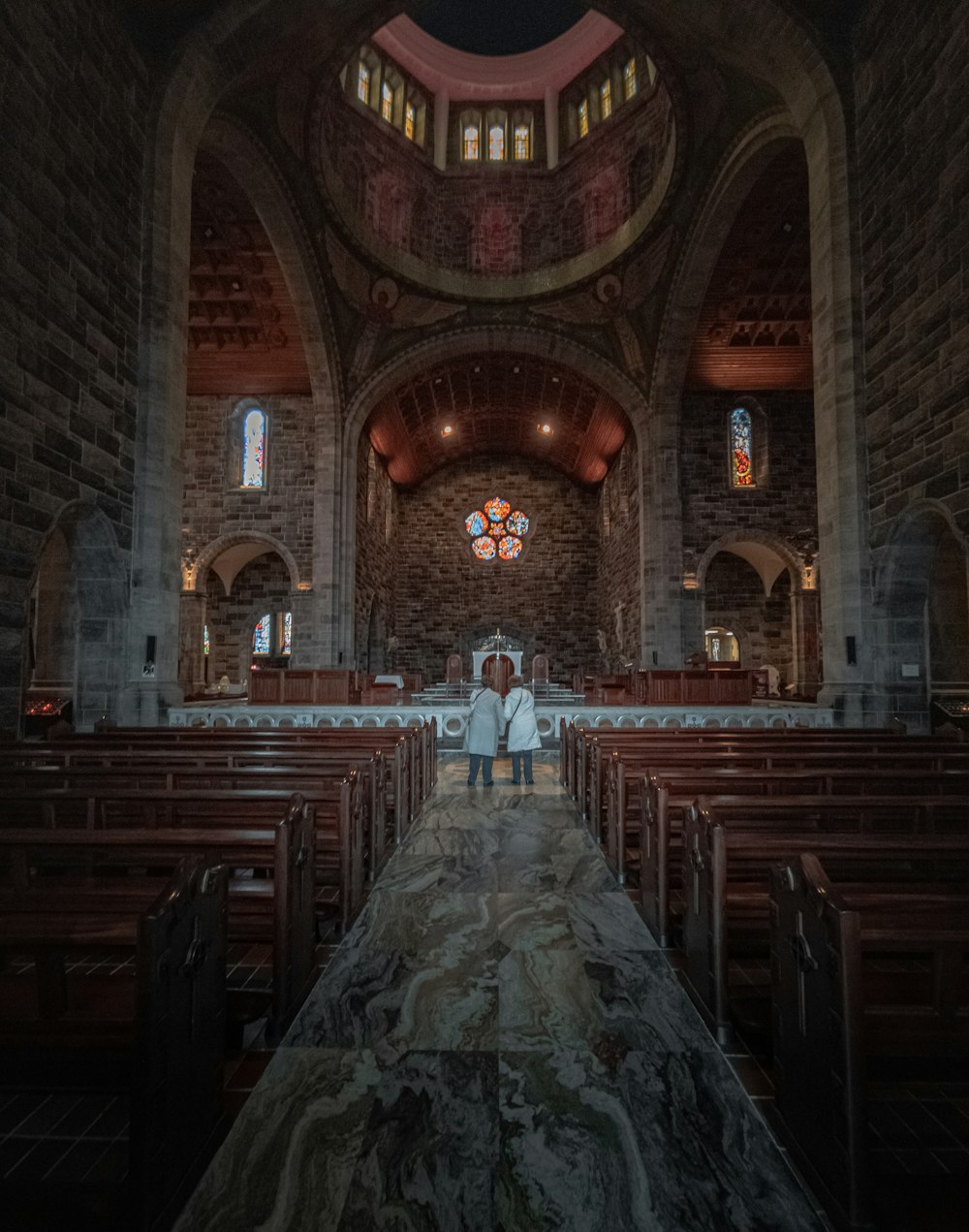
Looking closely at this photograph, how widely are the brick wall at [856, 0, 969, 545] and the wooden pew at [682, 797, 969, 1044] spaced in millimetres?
4902

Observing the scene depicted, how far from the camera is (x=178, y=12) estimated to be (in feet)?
28.8

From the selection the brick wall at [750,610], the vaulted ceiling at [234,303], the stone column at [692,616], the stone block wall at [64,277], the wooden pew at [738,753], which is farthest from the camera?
the brick wall at [750,610]

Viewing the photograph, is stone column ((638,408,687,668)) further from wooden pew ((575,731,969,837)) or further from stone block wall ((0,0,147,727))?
stone block wall ((0,0,147,727))

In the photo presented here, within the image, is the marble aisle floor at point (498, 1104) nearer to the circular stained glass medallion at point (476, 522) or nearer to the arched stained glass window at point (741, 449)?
the arched stained glass window at point (741, 449)

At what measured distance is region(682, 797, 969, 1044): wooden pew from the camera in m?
2.63

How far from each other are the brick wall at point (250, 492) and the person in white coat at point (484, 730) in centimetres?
1077

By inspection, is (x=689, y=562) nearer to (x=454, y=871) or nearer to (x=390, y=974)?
(x=454, y=871)

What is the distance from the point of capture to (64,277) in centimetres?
734

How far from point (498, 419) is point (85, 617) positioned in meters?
16.6

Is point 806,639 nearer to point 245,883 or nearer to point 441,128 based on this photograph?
point 441,128

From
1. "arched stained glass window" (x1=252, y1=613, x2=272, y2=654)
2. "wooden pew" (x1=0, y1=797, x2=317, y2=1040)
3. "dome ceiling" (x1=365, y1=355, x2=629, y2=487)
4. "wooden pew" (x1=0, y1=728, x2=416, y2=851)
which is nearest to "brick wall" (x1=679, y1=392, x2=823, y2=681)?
"dome ceiling" (x1=365, y1=355, x2=629, y2=487)

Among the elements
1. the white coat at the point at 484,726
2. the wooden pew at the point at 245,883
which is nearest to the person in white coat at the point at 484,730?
the white coat at the point at 484,726

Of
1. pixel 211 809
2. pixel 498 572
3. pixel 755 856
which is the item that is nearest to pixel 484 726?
pixel 211 809

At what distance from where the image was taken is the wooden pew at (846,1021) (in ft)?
5.60
